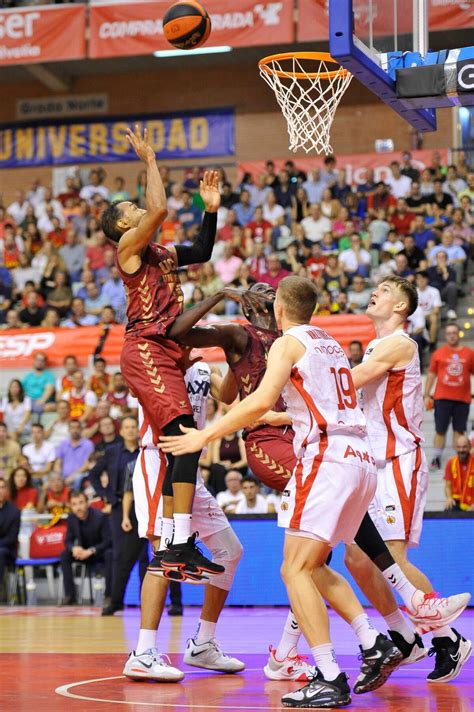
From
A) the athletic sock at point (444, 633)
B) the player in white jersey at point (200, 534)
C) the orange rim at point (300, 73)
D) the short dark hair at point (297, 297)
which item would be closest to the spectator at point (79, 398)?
the orange rim at point (300, 73)

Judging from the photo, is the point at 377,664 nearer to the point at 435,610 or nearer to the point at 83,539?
the point at 435,610

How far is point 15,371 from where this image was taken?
1886 cm

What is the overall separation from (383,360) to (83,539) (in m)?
7.79

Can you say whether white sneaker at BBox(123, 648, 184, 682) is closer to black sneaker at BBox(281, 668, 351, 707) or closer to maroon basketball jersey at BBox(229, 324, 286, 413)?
black sneaker at BBox(281, 668, 351, 707)

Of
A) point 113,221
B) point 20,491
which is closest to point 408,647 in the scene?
point 113,221

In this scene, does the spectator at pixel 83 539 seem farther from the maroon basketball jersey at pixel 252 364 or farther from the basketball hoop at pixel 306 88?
the maroon basketball jersey at pixel 252 364

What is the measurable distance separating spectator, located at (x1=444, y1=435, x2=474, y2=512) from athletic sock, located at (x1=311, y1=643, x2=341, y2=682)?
7.86m

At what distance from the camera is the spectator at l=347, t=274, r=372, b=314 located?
1759cm

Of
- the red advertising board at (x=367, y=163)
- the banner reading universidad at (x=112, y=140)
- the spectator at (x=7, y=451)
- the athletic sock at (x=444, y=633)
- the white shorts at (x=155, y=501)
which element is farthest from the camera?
the banner reading universidad at (x=112, y=140)

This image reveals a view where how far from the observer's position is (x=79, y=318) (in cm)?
1938

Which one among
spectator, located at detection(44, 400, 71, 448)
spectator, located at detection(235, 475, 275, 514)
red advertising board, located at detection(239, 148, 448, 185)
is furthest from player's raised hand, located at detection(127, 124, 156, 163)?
red advertising board, located at detection(239, 148, 448, 185)

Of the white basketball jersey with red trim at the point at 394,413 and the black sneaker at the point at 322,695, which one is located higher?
the white basketball jersey with red trim at the point at 394,413

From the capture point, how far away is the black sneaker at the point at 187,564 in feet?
20.3

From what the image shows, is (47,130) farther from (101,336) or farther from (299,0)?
(101,336)
